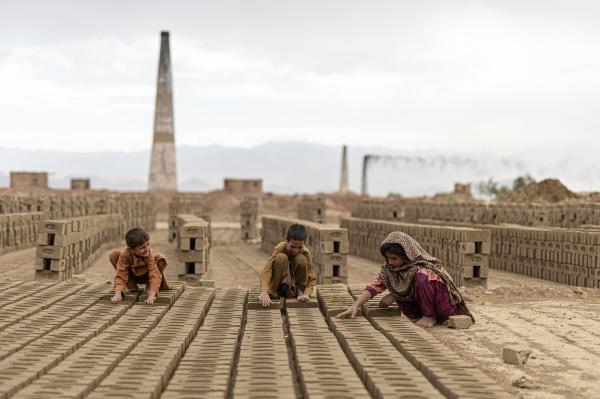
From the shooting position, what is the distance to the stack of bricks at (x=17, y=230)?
16.4m

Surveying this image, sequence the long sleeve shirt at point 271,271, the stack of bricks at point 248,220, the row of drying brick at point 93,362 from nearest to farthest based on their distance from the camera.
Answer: the row of drying brick at point 93,362
the long sleeve shirt at point 271,271
the stack of bricks at point 248,220

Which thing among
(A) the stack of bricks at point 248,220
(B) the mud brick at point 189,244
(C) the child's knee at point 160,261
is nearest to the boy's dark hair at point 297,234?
(C) the child's knee at point 160,261

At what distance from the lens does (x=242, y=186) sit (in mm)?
50844

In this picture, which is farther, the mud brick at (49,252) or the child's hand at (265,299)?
the mud brick at (49,252)

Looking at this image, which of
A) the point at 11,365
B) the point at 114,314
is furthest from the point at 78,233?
the point at 11,365

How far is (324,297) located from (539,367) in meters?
2.72

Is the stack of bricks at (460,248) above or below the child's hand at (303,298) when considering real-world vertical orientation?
above

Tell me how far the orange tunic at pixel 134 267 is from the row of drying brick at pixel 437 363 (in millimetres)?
2217

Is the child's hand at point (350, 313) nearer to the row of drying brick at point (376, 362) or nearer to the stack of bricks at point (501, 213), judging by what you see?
the row of drying brick at point (376, 362)

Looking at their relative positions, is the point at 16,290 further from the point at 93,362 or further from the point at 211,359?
the point at 211,359

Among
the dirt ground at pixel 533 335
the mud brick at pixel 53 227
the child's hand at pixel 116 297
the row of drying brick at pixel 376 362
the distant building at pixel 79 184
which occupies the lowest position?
the dirt ground at pixel 533 335

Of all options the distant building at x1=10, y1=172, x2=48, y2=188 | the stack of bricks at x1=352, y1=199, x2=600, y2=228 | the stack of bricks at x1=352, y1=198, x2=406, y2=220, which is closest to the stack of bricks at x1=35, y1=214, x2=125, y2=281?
the stack of bricks at x1=352, y1=198, x2=406, y2=220

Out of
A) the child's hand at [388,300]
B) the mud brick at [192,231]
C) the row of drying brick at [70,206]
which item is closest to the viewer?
the child's hand at [388,300]

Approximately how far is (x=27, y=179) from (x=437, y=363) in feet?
151
